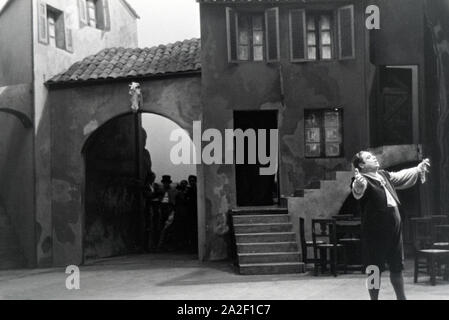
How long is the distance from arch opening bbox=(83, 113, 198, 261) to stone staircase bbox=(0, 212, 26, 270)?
1762 millimetres

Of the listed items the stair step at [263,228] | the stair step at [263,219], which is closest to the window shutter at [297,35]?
the stair step at [263,219]

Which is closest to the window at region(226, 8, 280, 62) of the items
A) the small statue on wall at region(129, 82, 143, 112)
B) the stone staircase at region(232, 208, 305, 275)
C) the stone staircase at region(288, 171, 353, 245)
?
the small statue on wall at region(129, 82, 143, 112)

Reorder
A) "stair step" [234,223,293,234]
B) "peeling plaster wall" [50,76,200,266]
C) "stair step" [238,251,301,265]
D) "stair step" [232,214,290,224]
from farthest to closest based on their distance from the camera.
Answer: "peeling plaster wall" [50,76,200,266]
"stair step" [232,214,290,224]
"stair step" [234,223,293,234]
"stair step" [238,251,301,265]

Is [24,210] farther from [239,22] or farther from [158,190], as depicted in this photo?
[239,22]

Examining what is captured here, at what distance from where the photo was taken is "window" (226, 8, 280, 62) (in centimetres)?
1634

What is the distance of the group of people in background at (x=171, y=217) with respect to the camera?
19203 millimetres

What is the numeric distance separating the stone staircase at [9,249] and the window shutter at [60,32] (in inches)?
190

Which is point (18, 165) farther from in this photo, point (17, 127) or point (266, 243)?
point (266, 243)

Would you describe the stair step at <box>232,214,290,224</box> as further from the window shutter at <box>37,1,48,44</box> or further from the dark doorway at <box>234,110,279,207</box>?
the window shutter at <box>37,1,48,44</box>

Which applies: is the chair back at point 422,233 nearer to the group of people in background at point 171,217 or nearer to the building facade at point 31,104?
the group of people in background at point 171,217

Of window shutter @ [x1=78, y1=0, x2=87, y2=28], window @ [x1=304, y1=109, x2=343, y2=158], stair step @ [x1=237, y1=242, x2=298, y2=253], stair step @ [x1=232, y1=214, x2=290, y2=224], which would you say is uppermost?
window shutter @ [x1=78, y1=0, x2=87, y2=28]

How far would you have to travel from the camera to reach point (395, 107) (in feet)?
61.9

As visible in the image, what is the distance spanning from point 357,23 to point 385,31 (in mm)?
1981

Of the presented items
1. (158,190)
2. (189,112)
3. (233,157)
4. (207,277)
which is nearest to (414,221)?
(207,277)
